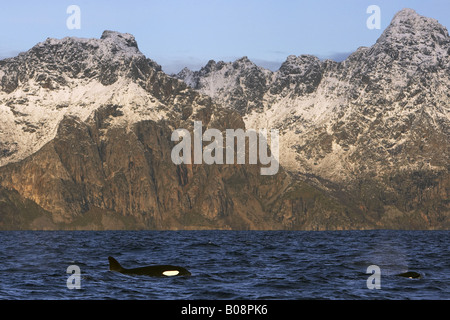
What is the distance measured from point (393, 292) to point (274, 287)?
769 cm

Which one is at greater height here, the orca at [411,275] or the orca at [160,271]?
the orca at [160,271]

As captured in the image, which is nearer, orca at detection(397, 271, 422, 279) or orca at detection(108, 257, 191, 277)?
orca at detection(108, 257, 191, 277)

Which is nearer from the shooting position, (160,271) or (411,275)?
(160,271)

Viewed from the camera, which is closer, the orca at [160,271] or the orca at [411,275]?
the orca at [160,271]

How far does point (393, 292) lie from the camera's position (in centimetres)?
4675

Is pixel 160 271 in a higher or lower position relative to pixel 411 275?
higher

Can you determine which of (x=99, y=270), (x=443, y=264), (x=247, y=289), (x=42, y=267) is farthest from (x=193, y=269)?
(x=443, y=264)

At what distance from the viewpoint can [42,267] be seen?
66.4 metres

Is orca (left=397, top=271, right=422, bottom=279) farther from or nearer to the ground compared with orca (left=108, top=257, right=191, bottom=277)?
nearer to the ground
